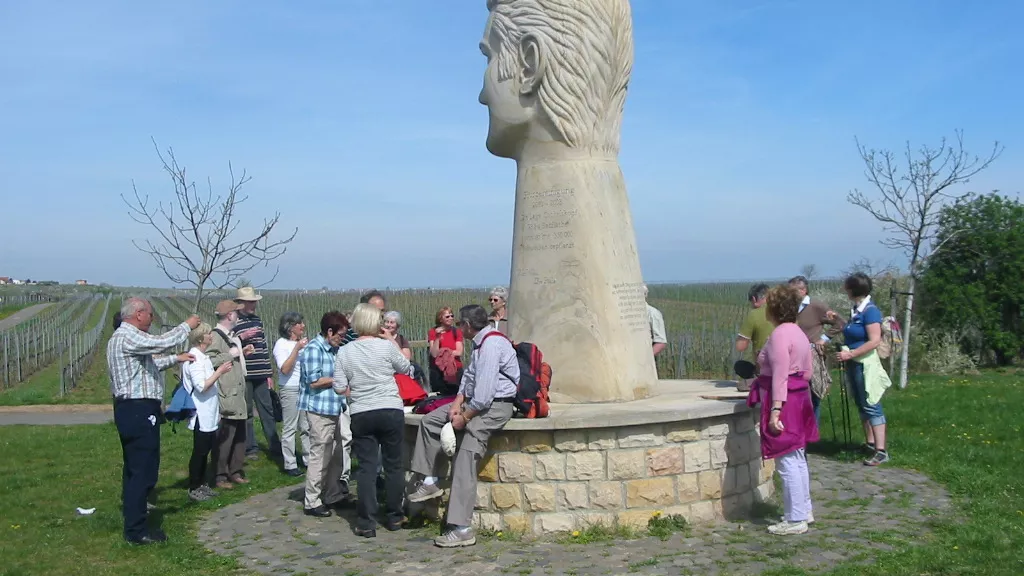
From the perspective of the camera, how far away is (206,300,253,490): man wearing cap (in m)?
7.76

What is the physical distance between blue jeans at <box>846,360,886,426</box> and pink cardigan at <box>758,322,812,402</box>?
2.58m

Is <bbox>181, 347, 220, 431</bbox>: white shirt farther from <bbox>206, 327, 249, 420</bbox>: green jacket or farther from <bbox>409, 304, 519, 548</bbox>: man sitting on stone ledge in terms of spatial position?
<bbox>409, 304, 519, 548</bbox>: man sitting on stone ledge

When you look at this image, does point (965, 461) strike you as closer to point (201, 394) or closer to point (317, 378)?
point (317, 378)

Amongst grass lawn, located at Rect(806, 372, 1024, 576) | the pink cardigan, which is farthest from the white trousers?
grass lawn, located at Rect(806, 372, 1024, 576)

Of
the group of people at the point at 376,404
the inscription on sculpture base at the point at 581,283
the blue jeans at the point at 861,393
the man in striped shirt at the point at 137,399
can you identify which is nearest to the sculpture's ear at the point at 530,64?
the inscription on sculpture base at the point at 581,283

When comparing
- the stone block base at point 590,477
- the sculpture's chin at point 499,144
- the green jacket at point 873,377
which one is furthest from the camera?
the green jacket at point 873,377

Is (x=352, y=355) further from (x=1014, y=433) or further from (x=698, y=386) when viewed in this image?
(x=1014, y=433)

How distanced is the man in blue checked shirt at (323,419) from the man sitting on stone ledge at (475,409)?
1.37m

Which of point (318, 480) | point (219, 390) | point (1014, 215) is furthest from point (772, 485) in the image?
point (1014, 215)

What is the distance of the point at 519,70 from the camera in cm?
705

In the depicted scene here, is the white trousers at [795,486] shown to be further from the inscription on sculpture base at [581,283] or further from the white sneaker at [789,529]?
the inscription on sculpture base at [581,283]

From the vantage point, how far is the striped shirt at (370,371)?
6.02m

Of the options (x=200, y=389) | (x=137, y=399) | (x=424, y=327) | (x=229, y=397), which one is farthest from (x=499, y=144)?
(x=424, y=327)

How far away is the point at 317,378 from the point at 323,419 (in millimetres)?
320
